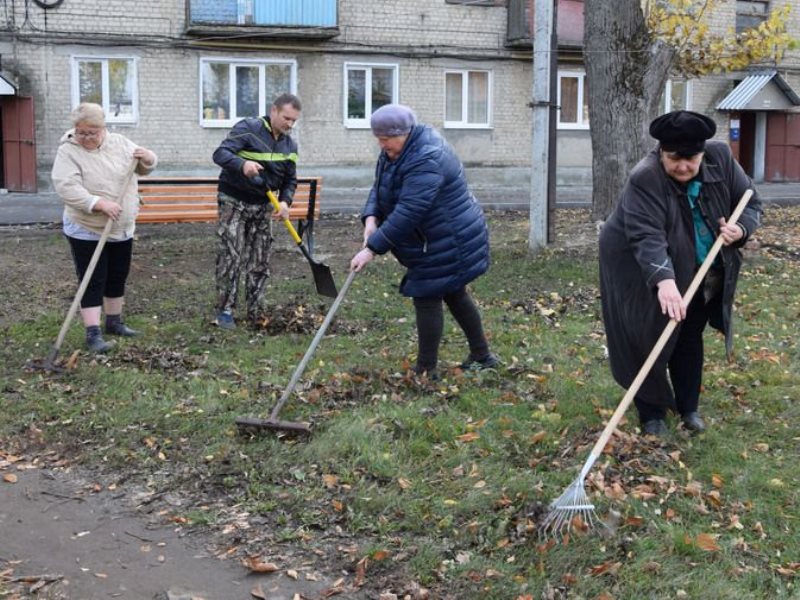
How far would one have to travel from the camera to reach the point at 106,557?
3873 mm

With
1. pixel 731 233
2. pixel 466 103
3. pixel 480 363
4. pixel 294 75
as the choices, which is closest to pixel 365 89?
pixel 294 75

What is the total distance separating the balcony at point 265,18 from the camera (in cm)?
2220

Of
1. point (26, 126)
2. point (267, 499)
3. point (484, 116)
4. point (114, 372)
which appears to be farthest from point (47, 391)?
point (484, 116)

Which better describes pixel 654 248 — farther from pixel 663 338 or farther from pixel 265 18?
pixel 265 18

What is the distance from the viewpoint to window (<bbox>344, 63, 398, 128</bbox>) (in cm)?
2422

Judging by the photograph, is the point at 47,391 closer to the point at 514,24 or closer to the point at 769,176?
the point at 514,24

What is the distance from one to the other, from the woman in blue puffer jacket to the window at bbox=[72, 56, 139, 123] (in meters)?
17.9

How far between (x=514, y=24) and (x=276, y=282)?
17278mm

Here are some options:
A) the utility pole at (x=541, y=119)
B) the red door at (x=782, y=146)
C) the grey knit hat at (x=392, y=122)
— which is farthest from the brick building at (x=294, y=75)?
the grey knit hat at (x=392, y=122)

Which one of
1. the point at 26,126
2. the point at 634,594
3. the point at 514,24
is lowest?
the point at 634,594

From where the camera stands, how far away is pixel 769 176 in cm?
2908

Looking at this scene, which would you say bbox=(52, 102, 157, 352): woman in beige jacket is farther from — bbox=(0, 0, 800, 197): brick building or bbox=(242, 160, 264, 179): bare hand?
bbox=(0, 0, 800, 197): brick building

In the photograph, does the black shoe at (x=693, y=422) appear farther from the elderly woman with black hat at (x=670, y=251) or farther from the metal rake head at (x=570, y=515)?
the metal rake head at (x=570, y=515)

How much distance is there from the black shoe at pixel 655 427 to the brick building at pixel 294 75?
1661 cm
